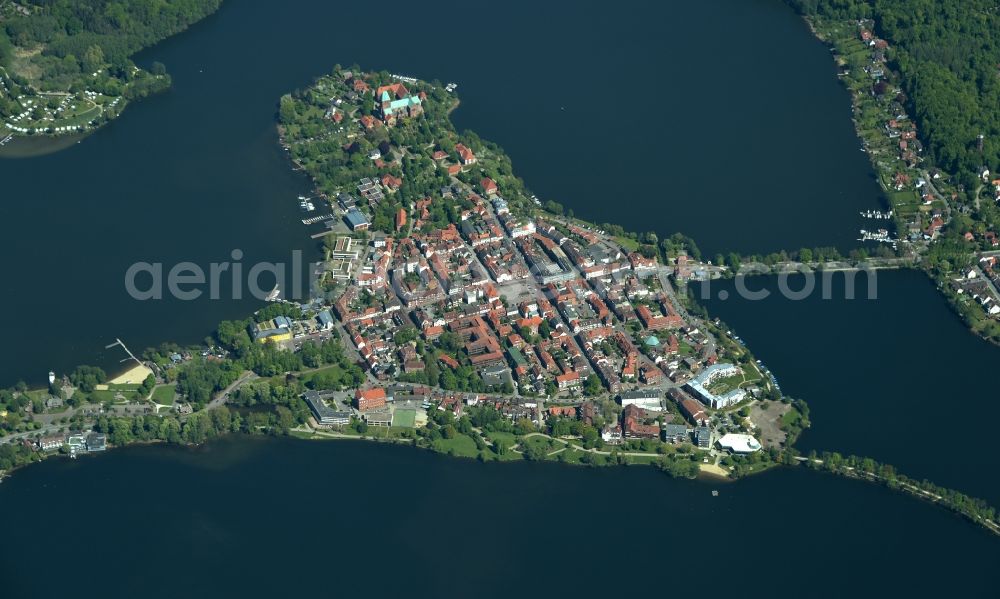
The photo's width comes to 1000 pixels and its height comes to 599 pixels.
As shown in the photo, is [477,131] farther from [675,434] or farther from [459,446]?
[675,434]

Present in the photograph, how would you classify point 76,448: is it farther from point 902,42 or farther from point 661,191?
point 902,42

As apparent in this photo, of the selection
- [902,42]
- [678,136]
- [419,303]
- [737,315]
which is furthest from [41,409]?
[902,42]

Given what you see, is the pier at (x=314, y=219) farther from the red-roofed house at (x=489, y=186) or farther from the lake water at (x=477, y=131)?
the red-roofed house at (x=489, y=186)

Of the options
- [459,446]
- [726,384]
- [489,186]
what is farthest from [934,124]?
[459,446]

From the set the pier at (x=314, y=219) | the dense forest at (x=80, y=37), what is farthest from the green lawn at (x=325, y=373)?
the dense forest at (x=80, y=37)

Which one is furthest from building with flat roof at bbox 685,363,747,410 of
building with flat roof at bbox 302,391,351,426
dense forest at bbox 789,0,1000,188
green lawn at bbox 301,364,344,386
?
dense forest at bbox 789,0,1000,188
